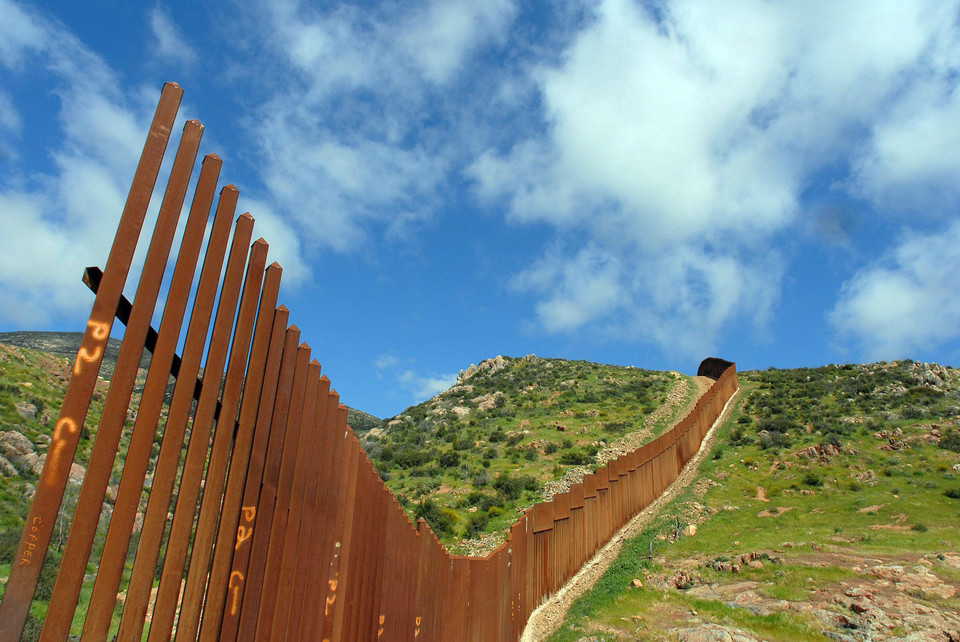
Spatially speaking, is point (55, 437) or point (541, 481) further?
point (541, 481)

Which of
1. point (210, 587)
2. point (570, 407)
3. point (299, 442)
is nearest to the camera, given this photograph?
point (210, 587)

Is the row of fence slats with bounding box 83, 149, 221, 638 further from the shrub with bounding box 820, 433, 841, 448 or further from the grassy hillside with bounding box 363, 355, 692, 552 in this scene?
the shrub with bounding box 820, 433, 841, 448

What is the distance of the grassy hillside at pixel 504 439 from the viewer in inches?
926

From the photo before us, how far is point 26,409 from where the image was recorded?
673 inches

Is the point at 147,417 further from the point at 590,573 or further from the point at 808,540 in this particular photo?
the point at 808,540

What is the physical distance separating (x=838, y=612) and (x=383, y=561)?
9203 millimetres

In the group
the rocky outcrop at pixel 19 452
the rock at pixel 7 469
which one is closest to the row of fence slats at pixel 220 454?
the rocky outcrop at pixel 19 452

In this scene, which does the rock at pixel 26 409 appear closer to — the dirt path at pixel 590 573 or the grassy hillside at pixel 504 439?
the grassy hillside at pixel 504 439

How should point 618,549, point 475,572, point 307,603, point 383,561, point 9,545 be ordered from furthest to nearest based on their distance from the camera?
1. point 618,549
2. point 475,572
3. point 9,545
4. point 383,561
5. point 307,603

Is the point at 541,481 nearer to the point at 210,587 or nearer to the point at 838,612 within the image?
the point at 838,612

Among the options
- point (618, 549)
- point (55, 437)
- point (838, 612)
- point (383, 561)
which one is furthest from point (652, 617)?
point (55, 437)

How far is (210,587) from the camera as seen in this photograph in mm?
2818

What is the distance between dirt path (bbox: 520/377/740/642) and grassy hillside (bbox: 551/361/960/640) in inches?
19.9

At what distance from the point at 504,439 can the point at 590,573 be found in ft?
67.0
